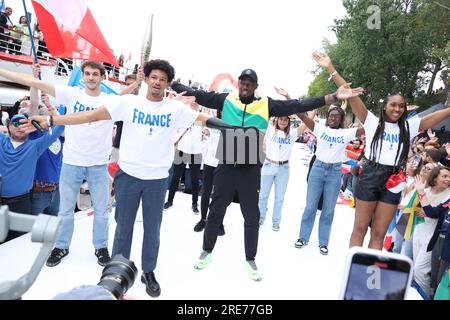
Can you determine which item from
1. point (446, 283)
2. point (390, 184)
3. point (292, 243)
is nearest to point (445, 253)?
point (446, 283)

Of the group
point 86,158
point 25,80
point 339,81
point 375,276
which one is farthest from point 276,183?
point 375,276

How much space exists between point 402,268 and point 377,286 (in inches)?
4.2

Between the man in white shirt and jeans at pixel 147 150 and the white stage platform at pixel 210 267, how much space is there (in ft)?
1.30

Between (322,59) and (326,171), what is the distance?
1.38m

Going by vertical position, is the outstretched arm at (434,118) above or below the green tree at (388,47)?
below

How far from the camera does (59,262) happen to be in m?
3.05

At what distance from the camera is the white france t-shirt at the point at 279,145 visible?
15.6 feet

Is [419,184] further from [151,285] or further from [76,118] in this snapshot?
[76,118]

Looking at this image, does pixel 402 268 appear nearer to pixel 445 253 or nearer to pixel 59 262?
pixel 445 253

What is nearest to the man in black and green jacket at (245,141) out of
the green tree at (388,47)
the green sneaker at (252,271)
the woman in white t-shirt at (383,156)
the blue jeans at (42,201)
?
the green sneaker at (252,271)

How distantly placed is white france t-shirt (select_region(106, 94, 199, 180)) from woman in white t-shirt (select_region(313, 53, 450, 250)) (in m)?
1.72

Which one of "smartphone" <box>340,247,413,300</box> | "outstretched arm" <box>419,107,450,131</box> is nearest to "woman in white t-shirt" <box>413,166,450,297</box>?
"outstretched arm" <box>419,107,450,131</box>

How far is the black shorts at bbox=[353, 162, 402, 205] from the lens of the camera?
9.20 feet

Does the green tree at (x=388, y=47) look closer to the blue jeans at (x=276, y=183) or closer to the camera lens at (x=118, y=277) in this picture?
the blue jeans at (x=276, y=183)
